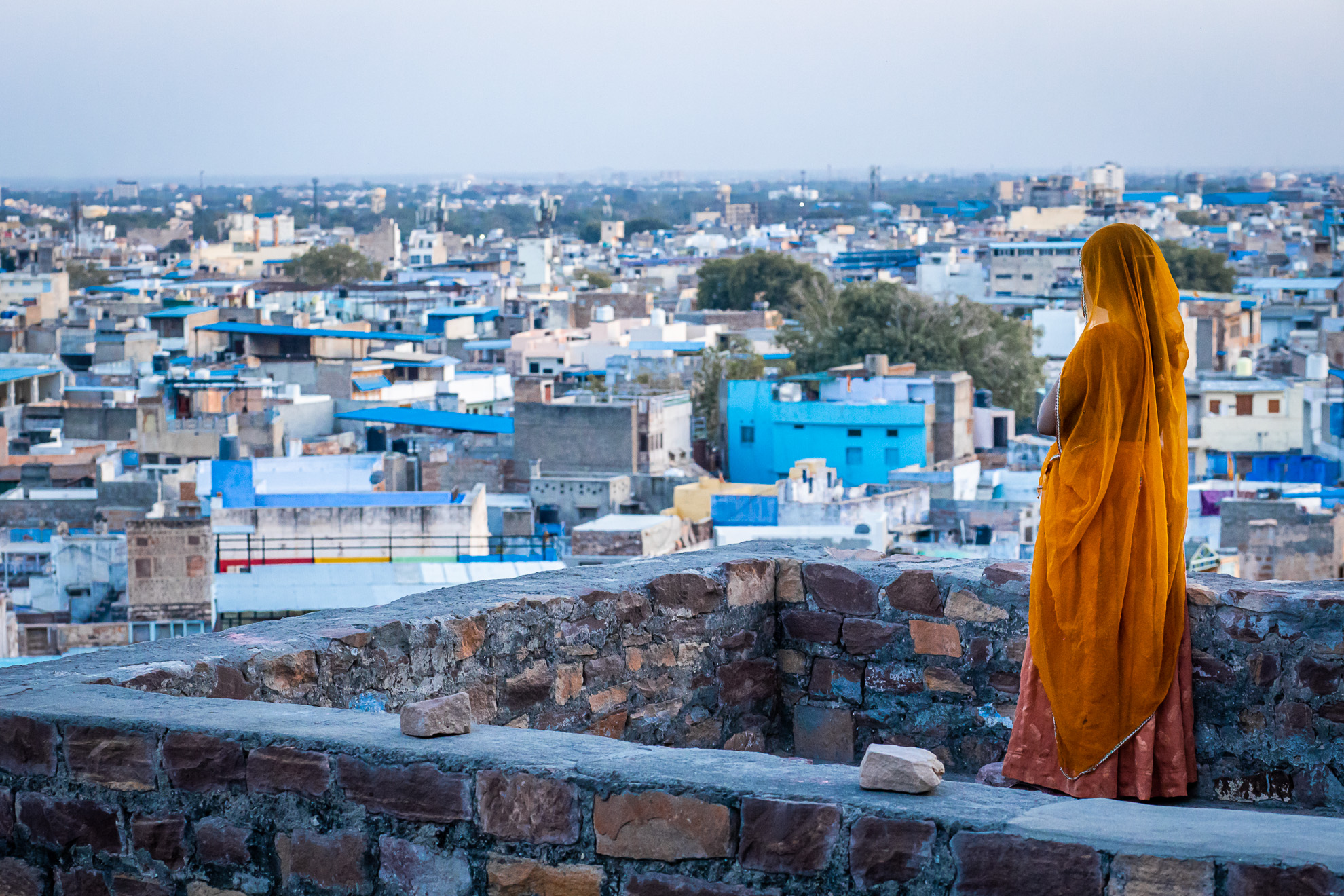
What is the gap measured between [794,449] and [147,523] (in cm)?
1704

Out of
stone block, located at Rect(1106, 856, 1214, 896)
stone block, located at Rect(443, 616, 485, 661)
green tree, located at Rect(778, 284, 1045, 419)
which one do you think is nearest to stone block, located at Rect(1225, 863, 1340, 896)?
stone block, located at Rect(1106, 856, 1214, 896)

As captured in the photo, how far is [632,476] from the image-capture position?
26.8 metres

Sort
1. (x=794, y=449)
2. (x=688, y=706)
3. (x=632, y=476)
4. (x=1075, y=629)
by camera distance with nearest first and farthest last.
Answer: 1. (x=1075, y=629)
2. (x=688, y=706)
3. (x=632, y=476)
4. (x=794, y=449)

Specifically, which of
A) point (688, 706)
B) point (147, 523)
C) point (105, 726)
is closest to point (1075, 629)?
point (688, 706)

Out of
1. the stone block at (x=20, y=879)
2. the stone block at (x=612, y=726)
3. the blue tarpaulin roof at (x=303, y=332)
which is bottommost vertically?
the blue tarpaulin roof at (x=303, y=332)

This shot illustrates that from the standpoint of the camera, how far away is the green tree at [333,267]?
78625 millimetres

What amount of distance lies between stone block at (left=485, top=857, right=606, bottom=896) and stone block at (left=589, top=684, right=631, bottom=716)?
1361 mm

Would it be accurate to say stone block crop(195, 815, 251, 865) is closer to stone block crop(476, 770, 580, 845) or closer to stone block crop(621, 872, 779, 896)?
stone block crop(476, 770, 580, 845)

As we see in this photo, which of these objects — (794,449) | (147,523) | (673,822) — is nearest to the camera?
(673,822)

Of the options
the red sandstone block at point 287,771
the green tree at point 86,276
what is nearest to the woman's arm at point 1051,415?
the red sandstone block at point 287,771

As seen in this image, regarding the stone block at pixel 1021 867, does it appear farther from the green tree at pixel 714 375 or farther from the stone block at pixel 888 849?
the green tree at pixel 714 375

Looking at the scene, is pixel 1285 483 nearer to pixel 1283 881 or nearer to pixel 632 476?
pixel 632 476

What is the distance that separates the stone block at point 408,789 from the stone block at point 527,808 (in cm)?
3

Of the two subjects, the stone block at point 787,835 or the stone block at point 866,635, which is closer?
the stone block at point 787,835
